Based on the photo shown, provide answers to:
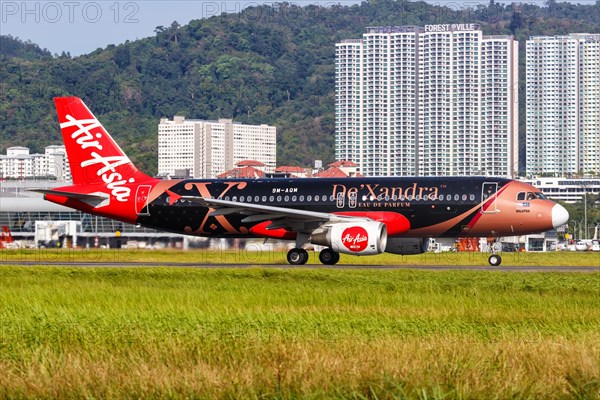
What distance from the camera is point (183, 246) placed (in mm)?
61625

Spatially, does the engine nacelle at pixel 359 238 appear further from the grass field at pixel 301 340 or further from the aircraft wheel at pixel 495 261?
the grass field at pixel 301 340

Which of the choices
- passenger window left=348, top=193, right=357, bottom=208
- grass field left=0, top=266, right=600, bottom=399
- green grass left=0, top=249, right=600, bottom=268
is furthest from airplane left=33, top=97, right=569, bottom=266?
grass field left=0, top=266, right=600, bottom=399

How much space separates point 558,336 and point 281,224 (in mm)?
32370

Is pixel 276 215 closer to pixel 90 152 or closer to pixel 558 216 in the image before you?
pixel 90 152

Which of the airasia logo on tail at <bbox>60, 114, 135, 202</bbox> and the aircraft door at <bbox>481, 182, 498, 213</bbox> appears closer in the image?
the aircraft door at <bbox>481, 182, 498, 213</bbox>

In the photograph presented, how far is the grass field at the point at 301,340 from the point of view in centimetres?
1483

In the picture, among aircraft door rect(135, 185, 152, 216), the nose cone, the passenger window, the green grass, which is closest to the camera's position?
the nose cone

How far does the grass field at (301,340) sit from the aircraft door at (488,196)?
16.4 meters

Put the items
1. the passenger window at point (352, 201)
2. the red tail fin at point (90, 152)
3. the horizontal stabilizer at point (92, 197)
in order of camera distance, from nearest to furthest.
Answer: the passenger window at point (352, 201) → the horizontal stabilizer at point (92, 197) → the red tail fin at point (90, 152)

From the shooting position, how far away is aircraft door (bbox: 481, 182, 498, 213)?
164 feet

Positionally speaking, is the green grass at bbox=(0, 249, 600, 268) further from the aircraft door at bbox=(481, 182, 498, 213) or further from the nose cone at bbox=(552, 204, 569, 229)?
the aircraft door at bbox=(481, 182, 498, 213)

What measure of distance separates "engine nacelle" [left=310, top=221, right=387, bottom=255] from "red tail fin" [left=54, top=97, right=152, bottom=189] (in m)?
10.8

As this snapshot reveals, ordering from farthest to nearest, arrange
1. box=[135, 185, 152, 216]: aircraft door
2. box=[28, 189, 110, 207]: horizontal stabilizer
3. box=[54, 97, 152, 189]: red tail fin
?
1. box=[54, 97, 152, 189]: red tail fin
2. box=[135, 185, 152, 216]: aircraft door
3. box=[28, 189, 110, 207]: horizontal stabilizer

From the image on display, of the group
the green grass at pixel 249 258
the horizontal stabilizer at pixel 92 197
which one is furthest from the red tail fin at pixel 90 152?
the green grass at pixel 249 258
